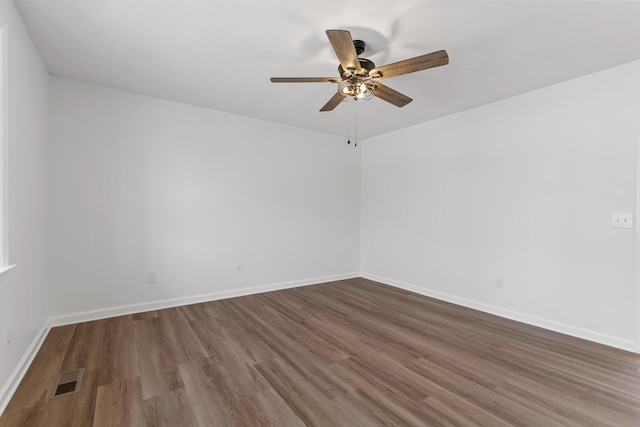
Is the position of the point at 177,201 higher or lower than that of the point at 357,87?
lower

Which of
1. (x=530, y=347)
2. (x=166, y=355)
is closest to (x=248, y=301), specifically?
(x=166, y=355)

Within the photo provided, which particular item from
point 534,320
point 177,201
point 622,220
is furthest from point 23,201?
point 622,220

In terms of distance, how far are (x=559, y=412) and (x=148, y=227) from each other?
12.6ft

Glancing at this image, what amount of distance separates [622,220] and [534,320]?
1.22 m

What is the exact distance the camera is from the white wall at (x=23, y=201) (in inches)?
71.1

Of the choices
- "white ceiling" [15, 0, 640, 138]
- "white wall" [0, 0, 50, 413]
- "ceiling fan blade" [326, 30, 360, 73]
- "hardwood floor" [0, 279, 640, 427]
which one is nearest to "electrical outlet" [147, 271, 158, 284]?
"hardwood floor" [0, 279, 640, 427]

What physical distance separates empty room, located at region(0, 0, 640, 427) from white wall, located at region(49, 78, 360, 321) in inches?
1.0

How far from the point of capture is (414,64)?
6.40 feet

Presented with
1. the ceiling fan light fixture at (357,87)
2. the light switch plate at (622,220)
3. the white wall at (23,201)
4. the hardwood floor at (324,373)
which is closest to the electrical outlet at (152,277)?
the hardwood floor at (324,373)

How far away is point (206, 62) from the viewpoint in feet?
8.30

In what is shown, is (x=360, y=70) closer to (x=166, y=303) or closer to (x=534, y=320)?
(x=534, y=320)

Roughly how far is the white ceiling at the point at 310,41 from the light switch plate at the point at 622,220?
129 cm

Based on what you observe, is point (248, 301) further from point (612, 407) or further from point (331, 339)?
point (612, 407)

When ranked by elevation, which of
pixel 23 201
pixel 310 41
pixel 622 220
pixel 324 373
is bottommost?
pixel 324 373
